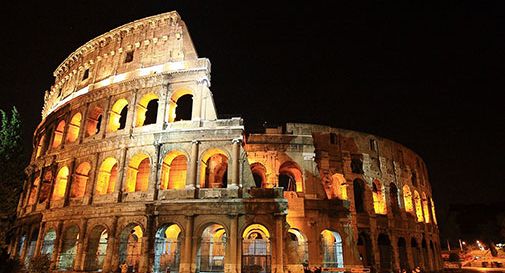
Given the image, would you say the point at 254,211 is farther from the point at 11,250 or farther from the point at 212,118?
the point at 11,250

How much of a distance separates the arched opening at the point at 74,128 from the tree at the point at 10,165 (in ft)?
14.4

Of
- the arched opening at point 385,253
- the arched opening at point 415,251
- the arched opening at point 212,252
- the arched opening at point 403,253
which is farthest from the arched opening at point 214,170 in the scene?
the arched opening at point 415,251

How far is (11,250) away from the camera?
2283 cm

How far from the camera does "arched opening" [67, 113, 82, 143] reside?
74.0ft

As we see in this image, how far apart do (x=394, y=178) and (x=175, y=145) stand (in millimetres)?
17542

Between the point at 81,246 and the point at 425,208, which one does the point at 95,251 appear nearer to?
the point at 81,246

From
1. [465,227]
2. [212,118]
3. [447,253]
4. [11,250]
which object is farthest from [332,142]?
[447,253]

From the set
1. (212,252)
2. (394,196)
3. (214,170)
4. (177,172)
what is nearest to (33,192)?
(177,172)

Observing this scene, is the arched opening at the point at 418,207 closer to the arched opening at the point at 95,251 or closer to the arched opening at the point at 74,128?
the arched opening at the point at 95,251

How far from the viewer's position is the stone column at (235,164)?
17266 mm

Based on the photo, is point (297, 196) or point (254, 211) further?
point (297, 196)

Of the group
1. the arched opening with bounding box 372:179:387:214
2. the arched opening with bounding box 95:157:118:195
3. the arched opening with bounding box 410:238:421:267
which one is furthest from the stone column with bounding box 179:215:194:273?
the arched opening with bounding box 410:238:421:267

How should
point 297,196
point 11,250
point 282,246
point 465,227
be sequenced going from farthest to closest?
point 465,227 → point 11,250 → point 297,196 → point 282,246

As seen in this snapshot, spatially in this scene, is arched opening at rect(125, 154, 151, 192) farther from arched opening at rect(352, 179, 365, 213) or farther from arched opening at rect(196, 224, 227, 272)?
arched opening at rect(352, 179, 365, 213)
